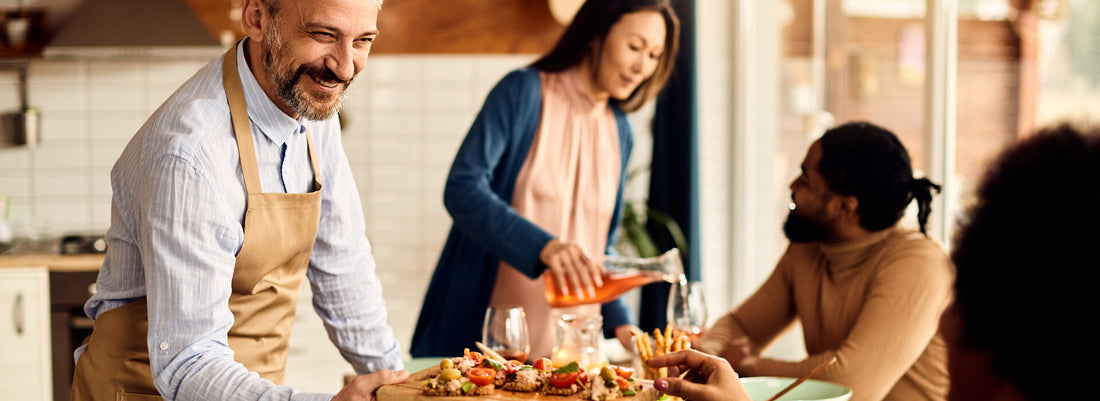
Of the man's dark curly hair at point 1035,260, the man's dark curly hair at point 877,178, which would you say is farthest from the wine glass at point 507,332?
the man's dark curly hair at point 1035,260

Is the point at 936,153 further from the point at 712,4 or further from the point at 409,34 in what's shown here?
the point at 409,34

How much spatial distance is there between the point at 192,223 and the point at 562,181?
4.26ft

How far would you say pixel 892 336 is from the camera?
1.87 meters

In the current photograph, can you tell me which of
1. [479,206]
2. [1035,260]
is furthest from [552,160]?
[1035,260]

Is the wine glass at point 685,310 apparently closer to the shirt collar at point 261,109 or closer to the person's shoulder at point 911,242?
the person's shoulder at point 911,242

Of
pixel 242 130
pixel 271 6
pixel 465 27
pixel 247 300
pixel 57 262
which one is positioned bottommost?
pixel 57 262

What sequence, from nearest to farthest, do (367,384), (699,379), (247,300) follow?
1. (367,384)
2. (699,379)
3. (247,300)

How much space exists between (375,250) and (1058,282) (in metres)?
4.40

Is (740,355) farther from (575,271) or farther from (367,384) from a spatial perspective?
(367,384)

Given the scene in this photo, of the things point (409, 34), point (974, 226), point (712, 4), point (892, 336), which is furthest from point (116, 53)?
point (974, 226)

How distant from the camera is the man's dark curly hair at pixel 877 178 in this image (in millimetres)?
1993

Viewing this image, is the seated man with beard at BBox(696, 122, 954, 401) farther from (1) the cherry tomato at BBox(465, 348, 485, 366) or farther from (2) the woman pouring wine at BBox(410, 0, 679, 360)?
(1) the cherry tomato at BBox(465, 348, 485, 366)

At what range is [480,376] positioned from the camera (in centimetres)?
138

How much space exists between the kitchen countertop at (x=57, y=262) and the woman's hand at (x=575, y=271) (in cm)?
270
